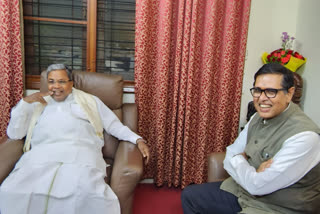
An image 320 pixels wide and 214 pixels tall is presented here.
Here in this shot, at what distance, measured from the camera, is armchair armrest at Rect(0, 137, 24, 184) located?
4.68 ft

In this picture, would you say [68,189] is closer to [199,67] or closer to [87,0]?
[199,67]

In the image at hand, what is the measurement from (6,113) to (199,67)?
1.63 m

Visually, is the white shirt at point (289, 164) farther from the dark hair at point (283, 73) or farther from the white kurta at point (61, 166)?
the white kurta at point (61, 166)

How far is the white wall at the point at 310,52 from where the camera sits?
2004 millimetres

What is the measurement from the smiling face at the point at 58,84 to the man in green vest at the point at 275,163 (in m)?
1.15

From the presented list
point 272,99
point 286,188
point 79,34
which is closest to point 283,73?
point 272,99

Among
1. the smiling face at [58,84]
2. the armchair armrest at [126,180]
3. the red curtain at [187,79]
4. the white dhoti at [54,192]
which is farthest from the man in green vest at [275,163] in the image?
the smiling face at [58,84]

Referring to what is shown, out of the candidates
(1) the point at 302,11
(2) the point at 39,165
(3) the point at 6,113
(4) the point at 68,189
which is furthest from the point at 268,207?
(3) the point at 6,113

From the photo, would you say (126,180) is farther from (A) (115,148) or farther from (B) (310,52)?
(B) (310,52)

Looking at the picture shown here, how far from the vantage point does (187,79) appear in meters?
2.15

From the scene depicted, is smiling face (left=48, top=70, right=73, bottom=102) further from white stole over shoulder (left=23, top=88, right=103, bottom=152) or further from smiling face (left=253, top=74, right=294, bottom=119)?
smiling face (left=253, top=74, right=294, bottom=119)

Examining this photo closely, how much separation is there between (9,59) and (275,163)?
1.97 metres

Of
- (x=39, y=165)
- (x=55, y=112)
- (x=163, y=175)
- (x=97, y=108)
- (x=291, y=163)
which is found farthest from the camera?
(x=163, y=175)

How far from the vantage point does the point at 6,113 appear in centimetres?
202
